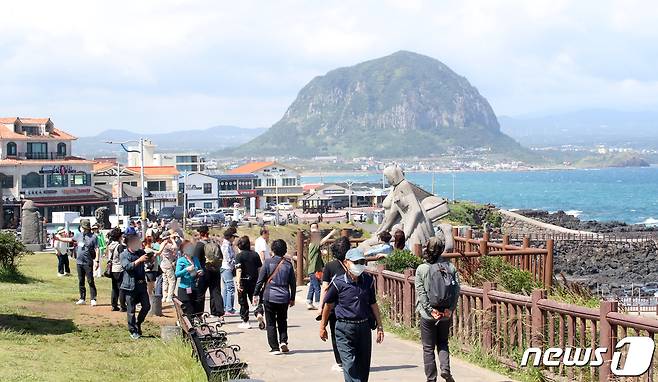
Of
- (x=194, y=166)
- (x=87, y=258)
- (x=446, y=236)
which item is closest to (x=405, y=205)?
(x=446, y=236)

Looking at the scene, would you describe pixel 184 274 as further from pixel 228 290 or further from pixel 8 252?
pixel 8 252

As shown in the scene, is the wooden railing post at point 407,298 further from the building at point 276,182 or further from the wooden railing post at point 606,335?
the building at point 276,182

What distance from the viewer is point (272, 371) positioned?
42.6 feet

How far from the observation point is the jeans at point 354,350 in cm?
1052

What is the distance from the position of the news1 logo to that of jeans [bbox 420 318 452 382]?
1417 millimetres

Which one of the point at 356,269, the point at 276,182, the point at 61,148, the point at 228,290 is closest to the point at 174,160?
the point at 276,182

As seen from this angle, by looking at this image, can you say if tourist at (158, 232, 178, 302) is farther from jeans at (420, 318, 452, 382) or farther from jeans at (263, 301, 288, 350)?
jeans at (420, 318, 452, 382)

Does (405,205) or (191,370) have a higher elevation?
(405,205)

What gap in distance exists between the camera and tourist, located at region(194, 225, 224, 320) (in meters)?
17.4

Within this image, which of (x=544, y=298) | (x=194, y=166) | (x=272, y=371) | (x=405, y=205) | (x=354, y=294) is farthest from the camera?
(x=194, y=166)

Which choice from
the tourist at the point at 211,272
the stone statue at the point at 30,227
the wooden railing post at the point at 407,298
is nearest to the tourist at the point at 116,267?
the tourist at the point at 211,272

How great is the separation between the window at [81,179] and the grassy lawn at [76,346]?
6459 centimetres

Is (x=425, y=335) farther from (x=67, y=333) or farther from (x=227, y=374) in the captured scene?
(x=67, y=333)

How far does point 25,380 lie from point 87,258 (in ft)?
27.1
